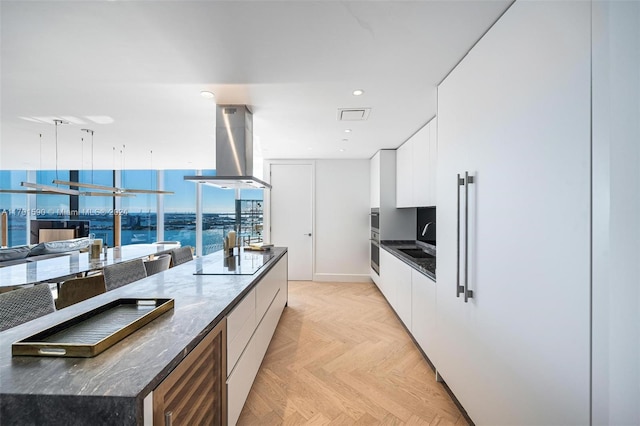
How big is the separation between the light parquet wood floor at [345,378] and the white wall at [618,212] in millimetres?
1238

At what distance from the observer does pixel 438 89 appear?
2.06 m

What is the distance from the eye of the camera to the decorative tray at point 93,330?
2.90 feet

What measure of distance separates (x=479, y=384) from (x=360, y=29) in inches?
82.2

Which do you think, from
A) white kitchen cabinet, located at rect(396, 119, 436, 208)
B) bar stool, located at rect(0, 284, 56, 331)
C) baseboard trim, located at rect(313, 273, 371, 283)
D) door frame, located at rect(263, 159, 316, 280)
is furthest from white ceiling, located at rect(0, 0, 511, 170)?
baseboard trim, located at rect(313, 273, 371, 283)

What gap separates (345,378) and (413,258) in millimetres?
1391

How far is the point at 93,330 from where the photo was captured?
1.09 meters

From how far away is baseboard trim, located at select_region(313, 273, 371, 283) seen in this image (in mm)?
5094

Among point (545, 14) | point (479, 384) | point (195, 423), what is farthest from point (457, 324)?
point (545, 14)

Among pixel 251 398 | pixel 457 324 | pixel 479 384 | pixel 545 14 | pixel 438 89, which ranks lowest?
pixel 251 398

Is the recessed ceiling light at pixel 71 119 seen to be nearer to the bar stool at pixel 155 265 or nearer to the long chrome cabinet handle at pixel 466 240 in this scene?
the bar stool at pixel 155 265

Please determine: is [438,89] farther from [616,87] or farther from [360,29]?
[616,87]

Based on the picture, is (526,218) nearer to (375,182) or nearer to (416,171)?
(416,171)

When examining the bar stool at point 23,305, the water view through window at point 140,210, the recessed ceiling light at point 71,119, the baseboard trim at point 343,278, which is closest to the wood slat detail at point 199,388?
the bar stool at point 23,305

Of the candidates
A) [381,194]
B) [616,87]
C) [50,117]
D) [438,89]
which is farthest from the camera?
[381,194]
